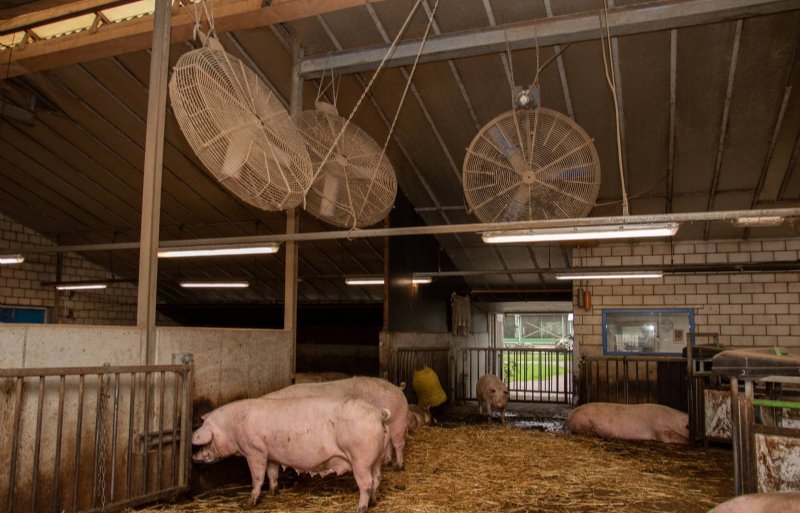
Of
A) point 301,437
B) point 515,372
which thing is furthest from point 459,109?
point 515,372

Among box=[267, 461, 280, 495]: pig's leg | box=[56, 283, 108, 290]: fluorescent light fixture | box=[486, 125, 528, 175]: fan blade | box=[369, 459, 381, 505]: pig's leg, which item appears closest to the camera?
box=[369, 459, 381, 505]: pig's leg

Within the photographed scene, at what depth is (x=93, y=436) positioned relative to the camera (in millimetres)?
4457

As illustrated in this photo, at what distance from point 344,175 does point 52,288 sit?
1192cm

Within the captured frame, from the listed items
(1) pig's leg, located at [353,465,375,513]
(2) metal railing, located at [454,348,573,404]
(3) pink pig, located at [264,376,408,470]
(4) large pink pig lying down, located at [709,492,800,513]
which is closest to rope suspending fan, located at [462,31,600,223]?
(3) pink pig, located at [264,376,408,470]

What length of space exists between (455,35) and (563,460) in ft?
16.3

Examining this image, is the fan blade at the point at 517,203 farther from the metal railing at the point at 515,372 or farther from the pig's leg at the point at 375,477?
the metal railing at the point at 515,372

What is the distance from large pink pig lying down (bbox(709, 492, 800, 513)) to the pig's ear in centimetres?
380

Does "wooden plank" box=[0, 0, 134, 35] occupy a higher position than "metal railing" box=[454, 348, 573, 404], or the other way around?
"wooden plank" box=[0, 0, 134, 35]

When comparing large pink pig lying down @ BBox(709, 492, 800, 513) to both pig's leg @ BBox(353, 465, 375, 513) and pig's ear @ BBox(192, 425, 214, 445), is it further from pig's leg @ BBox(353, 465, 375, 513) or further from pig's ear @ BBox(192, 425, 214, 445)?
pig's ear @ BBox(192, 425, 214, 445)

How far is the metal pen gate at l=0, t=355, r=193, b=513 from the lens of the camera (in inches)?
153

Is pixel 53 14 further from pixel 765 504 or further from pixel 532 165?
pixel 765 504

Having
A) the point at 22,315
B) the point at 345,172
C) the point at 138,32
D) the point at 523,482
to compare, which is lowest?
the point at 523,482

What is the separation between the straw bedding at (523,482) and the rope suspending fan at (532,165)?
250cm

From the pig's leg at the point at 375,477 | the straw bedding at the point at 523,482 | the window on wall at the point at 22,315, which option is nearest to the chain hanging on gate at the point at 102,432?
the straw bedding at the point at 523,482
